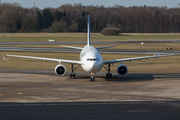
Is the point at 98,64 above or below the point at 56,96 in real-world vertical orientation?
above

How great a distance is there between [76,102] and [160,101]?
7372 mm

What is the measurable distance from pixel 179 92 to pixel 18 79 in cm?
2135

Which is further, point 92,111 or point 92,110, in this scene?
point 92,110

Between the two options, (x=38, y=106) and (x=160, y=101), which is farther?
(x=160, y=101)

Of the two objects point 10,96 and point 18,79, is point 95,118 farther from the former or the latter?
point 18,79

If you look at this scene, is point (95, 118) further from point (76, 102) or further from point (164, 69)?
point (164, 69)

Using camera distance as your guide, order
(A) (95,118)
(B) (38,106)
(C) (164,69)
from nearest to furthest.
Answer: (A) (95,118), (B) (38,106), (C) (164,69)

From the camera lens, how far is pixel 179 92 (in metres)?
28.2

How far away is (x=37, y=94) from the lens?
27125 millimetres

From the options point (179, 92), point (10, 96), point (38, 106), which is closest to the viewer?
point (38, 106)

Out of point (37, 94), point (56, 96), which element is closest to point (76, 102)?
point (56, 96)

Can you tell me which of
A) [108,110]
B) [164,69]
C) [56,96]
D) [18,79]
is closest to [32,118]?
[108,110]

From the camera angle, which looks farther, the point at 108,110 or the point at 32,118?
the point at 108,110

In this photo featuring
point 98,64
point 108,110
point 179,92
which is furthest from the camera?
point 98,64
